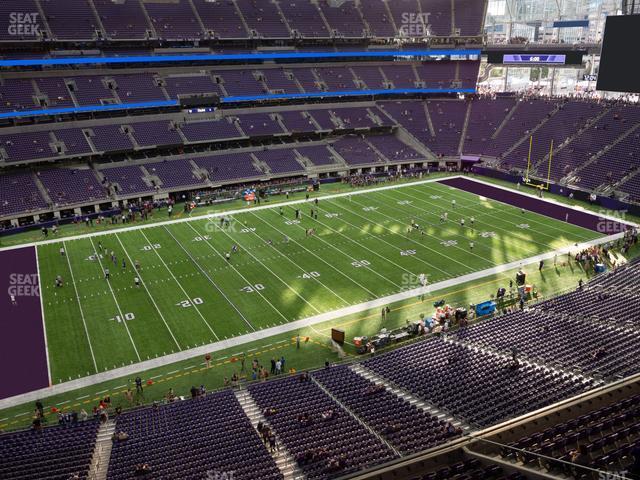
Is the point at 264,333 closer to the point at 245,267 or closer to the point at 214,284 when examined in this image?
the point at 214,284

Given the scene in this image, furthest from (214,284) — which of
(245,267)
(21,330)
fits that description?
(21,330)

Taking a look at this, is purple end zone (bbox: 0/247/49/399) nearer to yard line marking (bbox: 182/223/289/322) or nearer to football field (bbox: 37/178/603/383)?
football field (bbox: 37/178/603/383)

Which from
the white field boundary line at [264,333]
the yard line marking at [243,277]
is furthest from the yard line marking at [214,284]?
the yard line marking at [243,277]

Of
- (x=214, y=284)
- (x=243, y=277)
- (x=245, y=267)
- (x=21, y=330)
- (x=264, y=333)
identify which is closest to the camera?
(x=264, y=333)

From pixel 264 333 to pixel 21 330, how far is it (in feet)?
43.9

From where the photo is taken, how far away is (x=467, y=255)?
38.2 m

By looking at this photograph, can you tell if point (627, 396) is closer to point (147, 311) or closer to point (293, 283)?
point (293, 283)

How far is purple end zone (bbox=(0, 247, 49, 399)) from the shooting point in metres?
25.0

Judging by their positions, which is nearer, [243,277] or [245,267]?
[243,277]

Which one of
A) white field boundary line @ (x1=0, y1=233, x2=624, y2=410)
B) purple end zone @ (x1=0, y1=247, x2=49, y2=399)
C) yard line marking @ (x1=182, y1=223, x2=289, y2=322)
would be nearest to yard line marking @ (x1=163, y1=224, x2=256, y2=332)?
white field boundary line @ (x1=0, y1=233, x2=624, y2=410)

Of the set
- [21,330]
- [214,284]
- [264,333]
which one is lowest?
[264,333]

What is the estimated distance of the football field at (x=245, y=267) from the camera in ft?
95.3

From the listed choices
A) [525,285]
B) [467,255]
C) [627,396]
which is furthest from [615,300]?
[627,396]

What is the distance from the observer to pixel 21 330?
1158 inches
